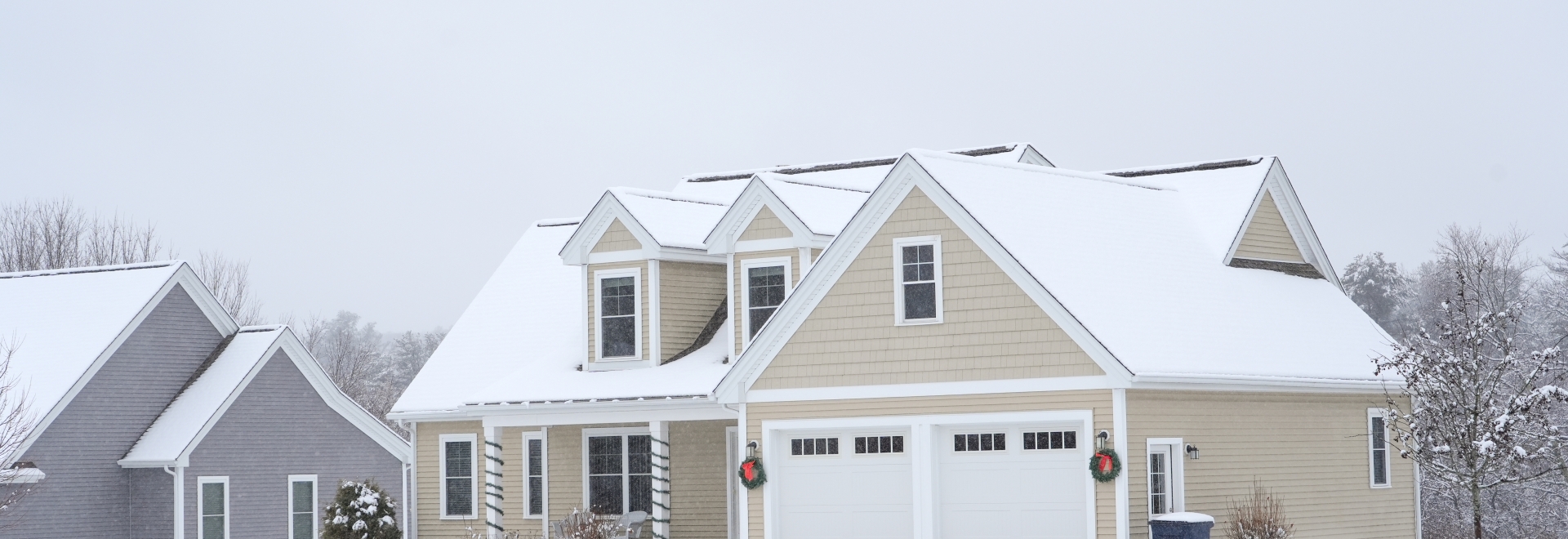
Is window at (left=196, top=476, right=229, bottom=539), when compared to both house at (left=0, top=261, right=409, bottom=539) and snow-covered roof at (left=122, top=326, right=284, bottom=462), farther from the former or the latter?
snow-covered roof at (left=122, top=326, right=284, bottom=462)

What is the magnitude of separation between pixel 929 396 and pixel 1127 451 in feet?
8.92

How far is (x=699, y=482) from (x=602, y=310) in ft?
10.3

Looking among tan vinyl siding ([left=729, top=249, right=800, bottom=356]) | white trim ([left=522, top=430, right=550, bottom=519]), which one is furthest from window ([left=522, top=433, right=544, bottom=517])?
tan vinyl siding ([left=729, top=249, right=800, bottom=356])

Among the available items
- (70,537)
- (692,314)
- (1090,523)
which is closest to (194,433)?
(70,537)

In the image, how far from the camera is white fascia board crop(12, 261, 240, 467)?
2775 centimetres

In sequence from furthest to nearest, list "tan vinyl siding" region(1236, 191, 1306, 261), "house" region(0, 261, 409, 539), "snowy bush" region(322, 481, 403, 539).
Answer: "house" region(0, 261, 409, 539), "snowy bush" region(322, 481, 403, 539), "tan vinyl siding" region(1236, 191, 1306, 261)

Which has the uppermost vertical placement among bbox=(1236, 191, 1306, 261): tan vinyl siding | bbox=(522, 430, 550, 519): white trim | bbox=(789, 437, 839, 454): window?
bbox=(1236, 191, 1306, 261): tan vinyl siding

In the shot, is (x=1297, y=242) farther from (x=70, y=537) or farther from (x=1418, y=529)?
(x=70, y=537)

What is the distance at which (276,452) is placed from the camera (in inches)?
1237

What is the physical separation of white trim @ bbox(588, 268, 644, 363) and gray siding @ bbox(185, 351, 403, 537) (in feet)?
17.1

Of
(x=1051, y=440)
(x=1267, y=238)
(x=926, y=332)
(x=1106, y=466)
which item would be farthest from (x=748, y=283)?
(x=1267, y=238)

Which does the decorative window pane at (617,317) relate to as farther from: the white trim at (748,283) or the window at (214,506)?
the window at (214,506)

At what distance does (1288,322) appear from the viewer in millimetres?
24812

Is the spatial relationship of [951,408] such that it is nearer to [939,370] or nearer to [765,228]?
[939,370]
